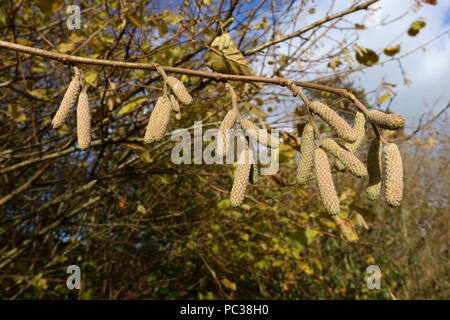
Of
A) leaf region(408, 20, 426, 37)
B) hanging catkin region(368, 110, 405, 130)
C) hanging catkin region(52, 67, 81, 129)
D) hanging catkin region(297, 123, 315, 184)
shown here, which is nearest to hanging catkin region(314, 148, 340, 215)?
hanging catkin region(297, 123, 315, 184)

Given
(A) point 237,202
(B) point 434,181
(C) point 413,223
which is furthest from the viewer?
(B) point 434,181

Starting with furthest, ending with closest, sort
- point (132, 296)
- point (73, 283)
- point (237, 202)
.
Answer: point (132, 296) < point (73, 283) < point (237, 202)

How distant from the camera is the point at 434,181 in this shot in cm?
707

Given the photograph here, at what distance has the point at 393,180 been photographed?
710 mm

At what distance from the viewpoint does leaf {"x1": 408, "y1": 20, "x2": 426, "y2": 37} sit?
218cm

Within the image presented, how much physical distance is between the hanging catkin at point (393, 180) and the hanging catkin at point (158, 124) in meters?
0.52

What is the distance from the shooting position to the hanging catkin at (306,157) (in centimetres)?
76

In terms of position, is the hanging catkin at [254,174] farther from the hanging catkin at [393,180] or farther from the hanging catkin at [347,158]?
the hanging catkin at [393,180]

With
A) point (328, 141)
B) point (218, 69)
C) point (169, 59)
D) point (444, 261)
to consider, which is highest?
point (169, 59)

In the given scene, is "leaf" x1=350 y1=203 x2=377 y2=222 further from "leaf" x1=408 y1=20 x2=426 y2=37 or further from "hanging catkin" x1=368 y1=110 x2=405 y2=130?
"leaf" x1=408 y1=20 x2=426 y2=37

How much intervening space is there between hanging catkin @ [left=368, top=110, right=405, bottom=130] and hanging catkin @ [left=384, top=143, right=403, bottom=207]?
8 centimetres
